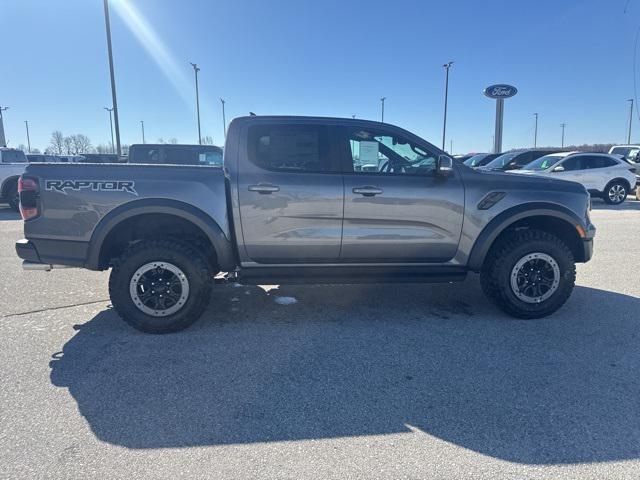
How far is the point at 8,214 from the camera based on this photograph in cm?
1216

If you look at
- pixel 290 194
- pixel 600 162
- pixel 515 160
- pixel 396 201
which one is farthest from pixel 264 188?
pixel 515 160

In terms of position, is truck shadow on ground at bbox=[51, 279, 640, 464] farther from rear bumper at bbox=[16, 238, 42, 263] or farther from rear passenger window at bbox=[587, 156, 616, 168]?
rear passenger window at bbox=[587, 156, 616, 168]

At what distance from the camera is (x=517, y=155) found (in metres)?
15.9

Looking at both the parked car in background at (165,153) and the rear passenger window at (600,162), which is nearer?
the parked car in background at (165,153)

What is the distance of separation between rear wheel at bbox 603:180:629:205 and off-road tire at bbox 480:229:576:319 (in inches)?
468

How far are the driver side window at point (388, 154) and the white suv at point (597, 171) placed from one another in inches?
422

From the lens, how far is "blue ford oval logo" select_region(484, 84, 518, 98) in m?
23.9

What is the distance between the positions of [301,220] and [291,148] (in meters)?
0.72

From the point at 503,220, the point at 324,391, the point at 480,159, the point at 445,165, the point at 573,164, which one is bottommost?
the point at 324,391

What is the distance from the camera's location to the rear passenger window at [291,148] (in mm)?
3897

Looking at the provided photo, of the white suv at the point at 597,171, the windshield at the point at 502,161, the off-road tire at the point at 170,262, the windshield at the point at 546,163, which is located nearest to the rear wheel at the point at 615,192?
the white suv at the point at 597,171

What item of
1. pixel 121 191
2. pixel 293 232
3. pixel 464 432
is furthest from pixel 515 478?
pixel 121 191

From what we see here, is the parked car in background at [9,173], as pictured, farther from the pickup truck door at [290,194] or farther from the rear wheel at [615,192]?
the rear wheel at [615,192]

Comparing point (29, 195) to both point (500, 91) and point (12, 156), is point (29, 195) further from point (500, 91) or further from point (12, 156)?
point (500, 91)
